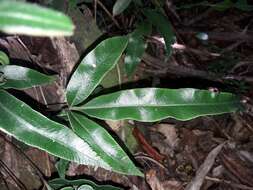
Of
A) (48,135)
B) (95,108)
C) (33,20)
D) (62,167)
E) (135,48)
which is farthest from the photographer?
(135,48)

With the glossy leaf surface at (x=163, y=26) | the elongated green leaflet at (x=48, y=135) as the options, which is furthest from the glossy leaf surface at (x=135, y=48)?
the elongated green leaflet at (x=48, y=135)

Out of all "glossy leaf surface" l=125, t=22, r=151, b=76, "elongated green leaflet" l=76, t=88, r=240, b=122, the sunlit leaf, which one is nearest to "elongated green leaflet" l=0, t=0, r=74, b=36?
"elongated green leaflet" l=76, t=88, r=240, b=122

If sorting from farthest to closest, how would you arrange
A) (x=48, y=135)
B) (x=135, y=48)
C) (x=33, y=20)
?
(x=135, y=48), (x=48, y=135), (x=33, y=20)

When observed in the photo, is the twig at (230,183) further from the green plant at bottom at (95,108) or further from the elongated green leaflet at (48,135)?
the elongated green leaflet at (48,135)

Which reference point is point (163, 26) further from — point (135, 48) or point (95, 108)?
point (95, 108)

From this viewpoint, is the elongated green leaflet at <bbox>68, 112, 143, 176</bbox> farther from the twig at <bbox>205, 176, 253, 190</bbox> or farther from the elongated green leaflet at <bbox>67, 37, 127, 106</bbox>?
the twig at <bbox>205, 176, 253, 190</bbox>

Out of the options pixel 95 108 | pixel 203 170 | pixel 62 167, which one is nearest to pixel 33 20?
pixel 95 108
